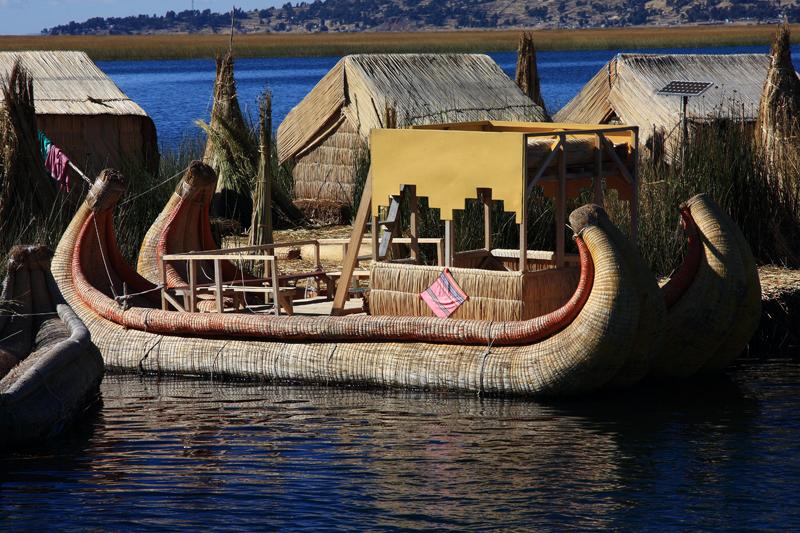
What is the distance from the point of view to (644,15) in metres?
154

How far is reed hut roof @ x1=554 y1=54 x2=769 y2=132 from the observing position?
1919 centimetres

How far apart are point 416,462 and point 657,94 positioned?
10591mm

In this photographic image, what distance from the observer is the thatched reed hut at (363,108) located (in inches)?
751

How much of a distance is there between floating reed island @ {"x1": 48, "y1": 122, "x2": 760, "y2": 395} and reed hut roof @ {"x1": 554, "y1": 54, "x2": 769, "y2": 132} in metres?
7.51

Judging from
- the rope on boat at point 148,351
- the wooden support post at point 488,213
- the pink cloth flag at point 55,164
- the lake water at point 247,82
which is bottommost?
the rope on boat at point 148,351

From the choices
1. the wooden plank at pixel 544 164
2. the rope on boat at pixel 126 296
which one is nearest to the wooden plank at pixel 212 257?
the rope on boat at pixel 126 296

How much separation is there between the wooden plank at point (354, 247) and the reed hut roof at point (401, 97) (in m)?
6.77

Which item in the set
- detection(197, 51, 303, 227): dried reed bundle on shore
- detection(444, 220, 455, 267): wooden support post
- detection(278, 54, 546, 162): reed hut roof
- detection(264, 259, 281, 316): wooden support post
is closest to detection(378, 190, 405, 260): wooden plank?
detection(444, 220, 455, 267): wooden support post

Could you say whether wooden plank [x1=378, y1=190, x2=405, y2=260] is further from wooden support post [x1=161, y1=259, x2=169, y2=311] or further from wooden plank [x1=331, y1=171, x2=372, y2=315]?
wooden support post [x1=161, y1=259, x2=169, y2=311]

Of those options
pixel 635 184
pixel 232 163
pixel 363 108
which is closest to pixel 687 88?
pixel 363 108

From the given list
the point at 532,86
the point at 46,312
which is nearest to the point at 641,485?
the point at 46,312

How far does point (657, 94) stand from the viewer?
728 inches

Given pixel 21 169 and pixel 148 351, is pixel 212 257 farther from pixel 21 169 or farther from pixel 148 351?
pixel 21 169

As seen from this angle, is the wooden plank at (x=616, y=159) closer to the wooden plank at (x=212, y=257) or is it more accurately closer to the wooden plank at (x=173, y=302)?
the wooden plank at (x=212, y=257)
